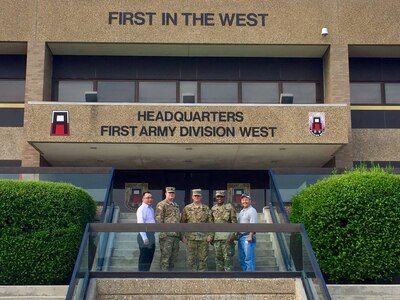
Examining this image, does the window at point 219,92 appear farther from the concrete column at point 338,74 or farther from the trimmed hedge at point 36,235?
the trimmed hedge at point 36,235

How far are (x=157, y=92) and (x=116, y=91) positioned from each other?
4.13ft

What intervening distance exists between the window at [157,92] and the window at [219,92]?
956mm

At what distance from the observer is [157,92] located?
2223 cm

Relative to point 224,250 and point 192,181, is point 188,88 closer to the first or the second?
point 192,181

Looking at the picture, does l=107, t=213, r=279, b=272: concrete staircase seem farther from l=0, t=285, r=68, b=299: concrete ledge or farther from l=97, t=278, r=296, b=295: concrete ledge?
l=0, t=285, r=68, b=299: concrete ledge

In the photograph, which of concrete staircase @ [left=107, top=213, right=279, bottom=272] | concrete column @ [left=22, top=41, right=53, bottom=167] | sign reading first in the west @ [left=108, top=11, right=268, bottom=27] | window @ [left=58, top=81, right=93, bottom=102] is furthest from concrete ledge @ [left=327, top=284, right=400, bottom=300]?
window @ [left=58, top=81, right=93, bottom=102]

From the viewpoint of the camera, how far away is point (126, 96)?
72.6 ft

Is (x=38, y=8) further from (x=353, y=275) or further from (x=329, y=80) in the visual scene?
(x=353, y=275)

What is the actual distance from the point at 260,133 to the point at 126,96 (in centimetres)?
481

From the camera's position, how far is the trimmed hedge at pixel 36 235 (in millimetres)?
13766

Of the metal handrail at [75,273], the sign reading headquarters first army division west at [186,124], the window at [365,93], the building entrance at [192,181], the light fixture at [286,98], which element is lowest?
the metal handrail at [75,273]

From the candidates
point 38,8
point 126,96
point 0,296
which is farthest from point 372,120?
point 0,296

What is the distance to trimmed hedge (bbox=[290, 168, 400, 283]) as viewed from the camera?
45.6ft

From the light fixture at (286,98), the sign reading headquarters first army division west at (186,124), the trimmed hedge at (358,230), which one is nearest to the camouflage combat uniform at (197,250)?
the trimmed hedge at (358,230)
